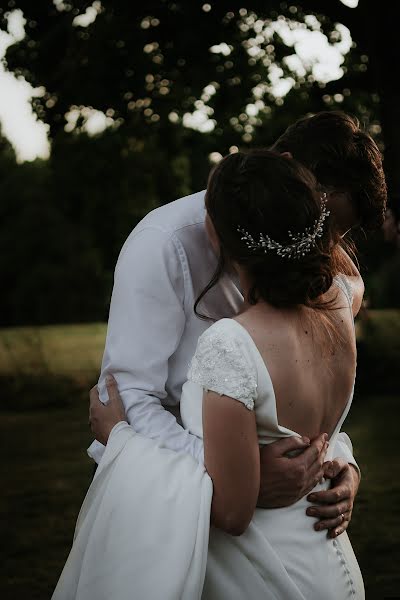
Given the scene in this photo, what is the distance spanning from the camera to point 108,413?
95.9 inches

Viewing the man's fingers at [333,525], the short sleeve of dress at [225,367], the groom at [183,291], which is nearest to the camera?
the short sleeve of dress at [225,367]

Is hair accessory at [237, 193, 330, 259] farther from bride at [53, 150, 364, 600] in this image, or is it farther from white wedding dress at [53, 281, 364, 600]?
white wedding dress at [53, 281, 364, 600]

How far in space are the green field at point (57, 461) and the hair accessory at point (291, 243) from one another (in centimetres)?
379

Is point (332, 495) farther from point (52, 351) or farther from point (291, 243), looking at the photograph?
point (52, 351)

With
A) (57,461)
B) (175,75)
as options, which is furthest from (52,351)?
(175,75)

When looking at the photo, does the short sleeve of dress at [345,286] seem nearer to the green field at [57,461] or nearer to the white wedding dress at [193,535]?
the white wedding dress at [193,535]

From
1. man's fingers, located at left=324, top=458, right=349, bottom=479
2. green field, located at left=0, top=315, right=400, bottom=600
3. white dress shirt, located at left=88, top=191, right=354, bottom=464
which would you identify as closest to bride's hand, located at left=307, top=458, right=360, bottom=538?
man's fingers, located at left=324, top=458, right=349, bottom=479

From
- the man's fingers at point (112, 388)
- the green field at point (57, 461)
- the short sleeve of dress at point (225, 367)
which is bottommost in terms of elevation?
the green field at point (57, 461)

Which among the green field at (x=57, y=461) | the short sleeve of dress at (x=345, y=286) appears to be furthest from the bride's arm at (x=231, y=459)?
the green field at (x=57, y=461)

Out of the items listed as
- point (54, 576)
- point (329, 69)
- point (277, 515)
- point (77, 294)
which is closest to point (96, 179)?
point (329, 69)

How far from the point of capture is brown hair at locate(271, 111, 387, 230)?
255 centimetres

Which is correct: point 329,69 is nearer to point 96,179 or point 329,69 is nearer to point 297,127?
point 96,179

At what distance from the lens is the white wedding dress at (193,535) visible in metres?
2.04

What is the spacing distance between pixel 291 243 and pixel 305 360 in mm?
278
